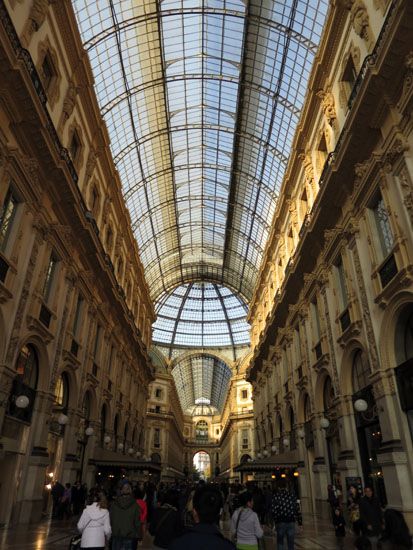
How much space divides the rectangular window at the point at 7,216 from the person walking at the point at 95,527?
9559mm

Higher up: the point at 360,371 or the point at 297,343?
the point at 297,343

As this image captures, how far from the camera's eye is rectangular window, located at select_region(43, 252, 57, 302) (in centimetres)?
1736

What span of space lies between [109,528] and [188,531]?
158 inches

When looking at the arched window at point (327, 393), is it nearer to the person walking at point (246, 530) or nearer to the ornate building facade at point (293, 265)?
the ornate building facade at point (293, 265)

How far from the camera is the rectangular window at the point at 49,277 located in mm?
17359

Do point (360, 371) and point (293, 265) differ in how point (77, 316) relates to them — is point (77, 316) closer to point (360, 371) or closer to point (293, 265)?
point (293, 265)

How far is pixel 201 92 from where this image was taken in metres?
32.2

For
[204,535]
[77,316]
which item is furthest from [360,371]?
[204,535]

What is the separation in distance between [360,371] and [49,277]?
1284cm

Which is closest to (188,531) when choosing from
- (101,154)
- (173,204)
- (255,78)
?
(101,154)

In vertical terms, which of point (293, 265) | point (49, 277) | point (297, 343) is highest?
point (293, 265)

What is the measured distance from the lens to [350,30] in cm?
1594

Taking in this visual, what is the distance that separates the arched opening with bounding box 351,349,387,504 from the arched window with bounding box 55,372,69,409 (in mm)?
12371

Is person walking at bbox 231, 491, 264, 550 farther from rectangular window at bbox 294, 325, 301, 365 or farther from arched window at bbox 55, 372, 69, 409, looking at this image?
rectangular window at bbox 294, 325, 301, 365
